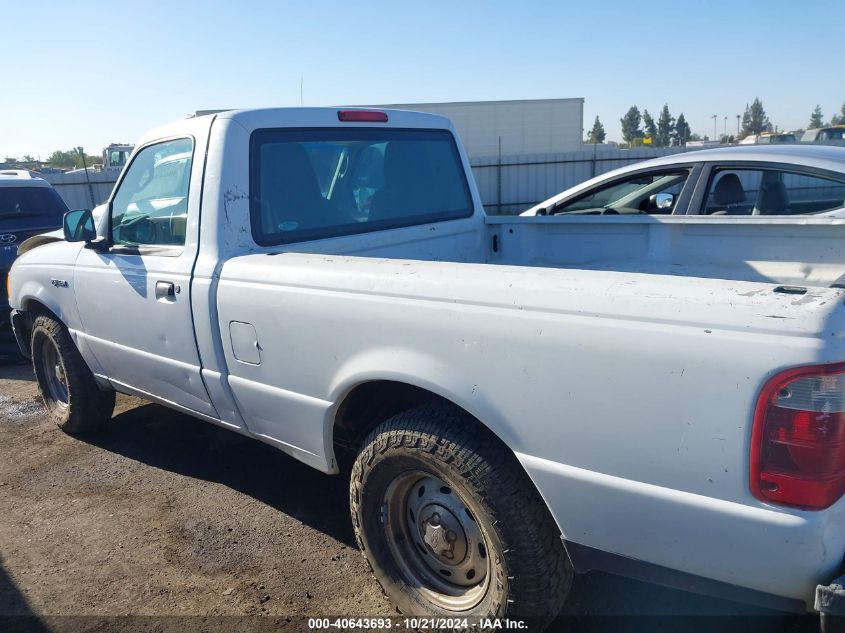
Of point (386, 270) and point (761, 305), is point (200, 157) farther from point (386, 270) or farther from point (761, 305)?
point (761, 305)

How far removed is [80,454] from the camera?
4840 millimetres

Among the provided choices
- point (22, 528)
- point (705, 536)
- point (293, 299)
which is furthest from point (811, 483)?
point (22, 528)

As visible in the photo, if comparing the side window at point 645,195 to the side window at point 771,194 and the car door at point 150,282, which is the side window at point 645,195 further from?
the car door at point 150,282

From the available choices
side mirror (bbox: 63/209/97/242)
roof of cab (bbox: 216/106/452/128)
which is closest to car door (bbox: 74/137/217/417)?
side mirror (bbox: 63/209/97/242)

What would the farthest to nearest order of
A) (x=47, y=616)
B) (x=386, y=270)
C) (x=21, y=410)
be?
1. (x=21, y=410)
2. (x=47, y=616)
3. (x=386, y=270)

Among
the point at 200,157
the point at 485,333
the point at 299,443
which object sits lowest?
the point at 299,443

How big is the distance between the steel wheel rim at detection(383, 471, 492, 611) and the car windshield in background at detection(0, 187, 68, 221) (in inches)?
281

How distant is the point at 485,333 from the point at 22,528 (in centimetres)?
310

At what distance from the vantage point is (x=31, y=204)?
819 centimetres

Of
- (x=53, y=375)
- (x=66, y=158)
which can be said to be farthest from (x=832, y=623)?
(x=66, y=158)

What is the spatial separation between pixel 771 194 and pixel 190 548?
16.1 ft

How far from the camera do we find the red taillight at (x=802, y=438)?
5.55 feet

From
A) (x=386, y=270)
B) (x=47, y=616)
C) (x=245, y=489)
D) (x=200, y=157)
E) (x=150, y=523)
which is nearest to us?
(x=386, y=270)

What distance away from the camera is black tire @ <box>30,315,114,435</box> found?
4688 millimetres
